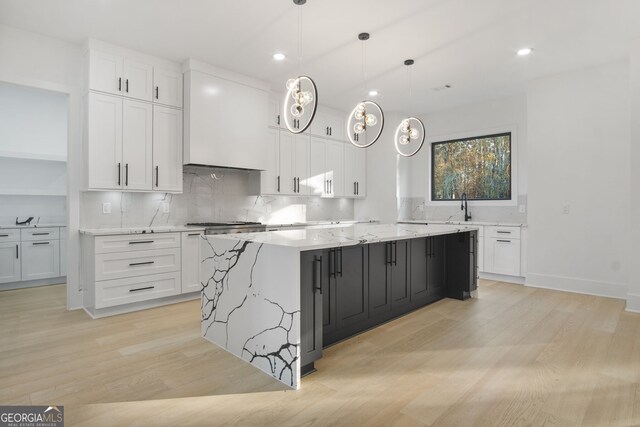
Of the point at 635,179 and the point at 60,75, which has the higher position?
the point at 60,75

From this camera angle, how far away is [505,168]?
220 inches

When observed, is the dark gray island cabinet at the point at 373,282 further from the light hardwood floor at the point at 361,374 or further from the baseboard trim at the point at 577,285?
the baseboard trim at the point at 577,285

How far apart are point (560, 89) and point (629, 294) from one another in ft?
8.70

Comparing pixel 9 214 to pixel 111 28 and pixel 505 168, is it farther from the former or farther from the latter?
pixel 505 168

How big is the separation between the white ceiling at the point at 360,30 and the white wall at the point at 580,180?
0.33 meters

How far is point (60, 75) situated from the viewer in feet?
12.2

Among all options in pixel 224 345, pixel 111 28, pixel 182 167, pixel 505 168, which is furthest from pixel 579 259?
pixel 111 28

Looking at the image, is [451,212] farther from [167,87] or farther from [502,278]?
[167,87]

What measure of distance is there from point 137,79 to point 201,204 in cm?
167

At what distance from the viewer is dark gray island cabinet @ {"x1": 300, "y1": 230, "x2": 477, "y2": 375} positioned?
228 centimetres

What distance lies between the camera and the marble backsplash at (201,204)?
13.2ft

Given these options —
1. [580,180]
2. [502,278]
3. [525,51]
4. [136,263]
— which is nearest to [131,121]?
[136,263]

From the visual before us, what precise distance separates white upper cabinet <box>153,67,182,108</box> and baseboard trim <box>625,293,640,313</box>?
5433mm

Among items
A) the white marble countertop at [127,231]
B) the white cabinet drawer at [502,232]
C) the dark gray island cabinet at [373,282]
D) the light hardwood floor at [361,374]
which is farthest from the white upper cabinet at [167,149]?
the white cabinet drawer at [502,232]
